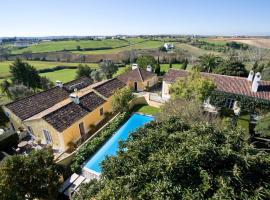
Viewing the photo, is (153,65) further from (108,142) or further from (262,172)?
(262,172)

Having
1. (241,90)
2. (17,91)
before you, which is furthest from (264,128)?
(17,91)

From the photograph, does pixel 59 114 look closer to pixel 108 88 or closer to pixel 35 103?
pixel 35 103

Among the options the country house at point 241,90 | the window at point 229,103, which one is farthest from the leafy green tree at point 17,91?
the window at point 229,103

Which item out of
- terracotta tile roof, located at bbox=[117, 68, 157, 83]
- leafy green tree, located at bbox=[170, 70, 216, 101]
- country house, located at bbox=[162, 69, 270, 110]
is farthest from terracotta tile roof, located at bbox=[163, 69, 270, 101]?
terracotta tile roof, located at bbox=[117, 68, 157, 83]

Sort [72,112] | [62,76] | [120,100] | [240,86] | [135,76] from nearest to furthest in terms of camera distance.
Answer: [72,112] → [120,100] → [240,86] → [135,76] → [62,76]

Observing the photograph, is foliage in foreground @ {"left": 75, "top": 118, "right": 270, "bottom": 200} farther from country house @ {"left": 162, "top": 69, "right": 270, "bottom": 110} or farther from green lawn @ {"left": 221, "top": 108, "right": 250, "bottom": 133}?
country house @ {"left": 162, "top": 69, "right": 270, "bottom": 110}

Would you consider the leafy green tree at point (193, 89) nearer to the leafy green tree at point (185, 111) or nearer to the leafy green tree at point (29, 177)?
the leafy green tree at point (185, 111)

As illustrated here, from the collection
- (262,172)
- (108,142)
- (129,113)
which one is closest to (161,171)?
(262,172)

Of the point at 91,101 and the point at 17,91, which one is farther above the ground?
the point at 91,101

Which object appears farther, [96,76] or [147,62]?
[147,62]
